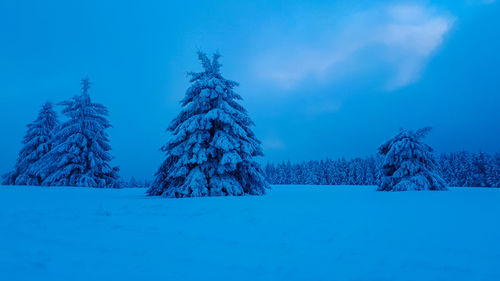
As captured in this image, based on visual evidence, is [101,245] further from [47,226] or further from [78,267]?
[47,226]

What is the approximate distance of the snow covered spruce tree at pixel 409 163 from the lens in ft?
56.9

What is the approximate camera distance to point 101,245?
12.6 ft

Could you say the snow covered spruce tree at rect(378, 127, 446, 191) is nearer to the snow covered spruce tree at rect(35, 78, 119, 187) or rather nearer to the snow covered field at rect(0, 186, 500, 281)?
the snow covered field at rect(0, 186, 500, 281)

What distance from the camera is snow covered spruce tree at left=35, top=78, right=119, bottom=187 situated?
69.3ft

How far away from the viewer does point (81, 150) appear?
22094 millimetres

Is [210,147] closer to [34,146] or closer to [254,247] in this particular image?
[254,247]

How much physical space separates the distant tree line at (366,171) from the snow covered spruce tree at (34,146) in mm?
24653

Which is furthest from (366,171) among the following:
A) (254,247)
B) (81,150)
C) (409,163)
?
(254,247)

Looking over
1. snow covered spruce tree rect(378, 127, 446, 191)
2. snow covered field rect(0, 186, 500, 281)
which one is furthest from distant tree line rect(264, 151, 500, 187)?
snow covered field rect(0, 186, 500, 281)

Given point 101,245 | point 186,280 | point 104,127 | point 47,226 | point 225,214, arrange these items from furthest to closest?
point 104,127
point 225,214
point 47,226
point 101,245
point 186,280

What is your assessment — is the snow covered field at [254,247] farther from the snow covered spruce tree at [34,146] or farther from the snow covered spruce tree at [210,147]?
the snow covered spruce tree at [34,146]

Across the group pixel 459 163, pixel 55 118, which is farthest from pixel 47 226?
pixel 459 163

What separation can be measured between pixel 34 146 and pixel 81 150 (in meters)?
8.23

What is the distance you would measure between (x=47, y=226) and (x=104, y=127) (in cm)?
2062
